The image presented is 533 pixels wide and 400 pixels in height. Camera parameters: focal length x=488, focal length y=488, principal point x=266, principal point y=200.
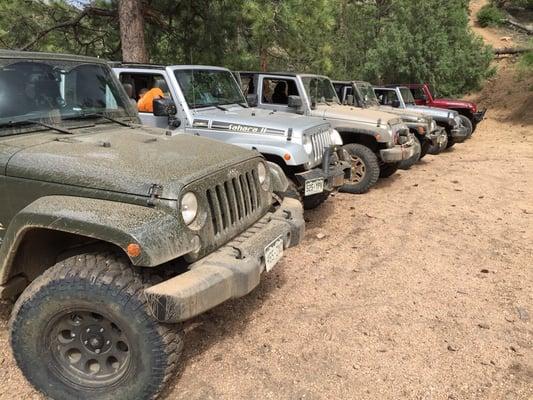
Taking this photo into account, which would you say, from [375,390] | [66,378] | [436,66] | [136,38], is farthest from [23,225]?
[436,66]

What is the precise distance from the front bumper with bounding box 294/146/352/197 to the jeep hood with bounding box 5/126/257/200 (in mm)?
1782

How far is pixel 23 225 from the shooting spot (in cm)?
253

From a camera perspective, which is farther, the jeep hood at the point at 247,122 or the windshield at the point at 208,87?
the windshield at the point at 208,87

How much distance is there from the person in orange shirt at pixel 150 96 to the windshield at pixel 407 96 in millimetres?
8486

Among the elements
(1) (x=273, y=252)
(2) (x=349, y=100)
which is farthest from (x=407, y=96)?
(1) (x=273, y=252)

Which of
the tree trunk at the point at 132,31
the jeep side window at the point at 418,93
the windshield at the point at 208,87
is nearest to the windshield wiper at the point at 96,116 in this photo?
the windshield at the point at 208,87

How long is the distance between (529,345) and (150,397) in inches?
98.9

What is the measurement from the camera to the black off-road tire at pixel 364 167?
739 centimetres

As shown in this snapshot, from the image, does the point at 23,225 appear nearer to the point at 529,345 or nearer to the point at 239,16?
the point at 529,345

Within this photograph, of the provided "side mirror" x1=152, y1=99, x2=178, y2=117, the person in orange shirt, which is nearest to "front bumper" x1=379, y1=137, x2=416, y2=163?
"side mirror" x1=152, y1=99, x2=178, y2=117

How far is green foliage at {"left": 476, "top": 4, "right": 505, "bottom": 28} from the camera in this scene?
103ft

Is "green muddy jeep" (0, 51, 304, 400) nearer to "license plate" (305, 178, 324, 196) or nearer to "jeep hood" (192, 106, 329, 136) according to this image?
"license plate" (305, 178, 324, 196)

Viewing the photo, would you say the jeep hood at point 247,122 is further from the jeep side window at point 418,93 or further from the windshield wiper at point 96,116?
the jeep side window at point 418,93

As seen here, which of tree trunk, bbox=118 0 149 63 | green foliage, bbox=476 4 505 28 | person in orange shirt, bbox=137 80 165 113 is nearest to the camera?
person in orange shirt, bbox=137 80 165 113
